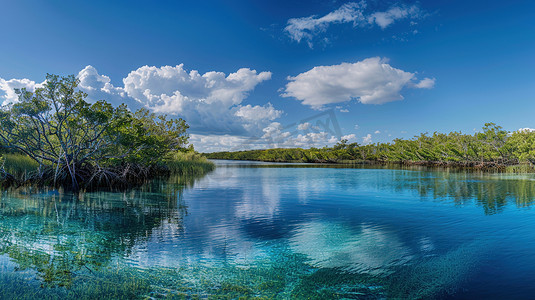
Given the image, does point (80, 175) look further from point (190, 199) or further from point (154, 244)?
point (154, 244)

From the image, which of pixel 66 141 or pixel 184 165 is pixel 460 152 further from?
pixel 66 141

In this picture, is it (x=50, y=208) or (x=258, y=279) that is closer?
(x=258, y=279)

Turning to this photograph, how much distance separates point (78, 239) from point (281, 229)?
7193 millimetres

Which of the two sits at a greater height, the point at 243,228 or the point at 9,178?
the point at 9,178

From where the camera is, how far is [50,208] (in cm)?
1385

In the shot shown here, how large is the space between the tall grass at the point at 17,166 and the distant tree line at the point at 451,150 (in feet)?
237

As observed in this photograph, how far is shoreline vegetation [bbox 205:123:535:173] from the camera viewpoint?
5634cm

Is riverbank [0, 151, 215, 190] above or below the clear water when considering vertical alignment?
above

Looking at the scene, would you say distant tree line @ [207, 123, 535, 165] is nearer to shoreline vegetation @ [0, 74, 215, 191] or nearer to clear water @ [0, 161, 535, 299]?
clear water @ [0, 161, 535, 299]

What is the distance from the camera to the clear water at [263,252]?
582 cm

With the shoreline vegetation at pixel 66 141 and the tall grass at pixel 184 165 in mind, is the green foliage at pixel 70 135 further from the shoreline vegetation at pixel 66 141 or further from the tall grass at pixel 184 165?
the tall grass at pixel 184 165

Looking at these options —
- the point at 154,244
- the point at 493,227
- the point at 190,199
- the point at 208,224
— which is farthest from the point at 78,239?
the point at 493,227

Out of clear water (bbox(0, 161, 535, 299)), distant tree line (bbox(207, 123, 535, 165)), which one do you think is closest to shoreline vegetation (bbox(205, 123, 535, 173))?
distant tree line (bbox(207, 123, 535, 165))

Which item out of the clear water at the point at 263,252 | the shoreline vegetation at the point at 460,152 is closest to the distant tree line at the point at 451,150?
the shoreline vegetation at the point at 460,152
